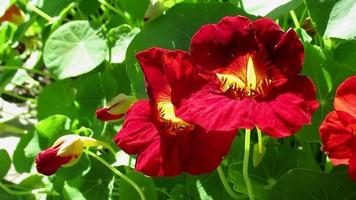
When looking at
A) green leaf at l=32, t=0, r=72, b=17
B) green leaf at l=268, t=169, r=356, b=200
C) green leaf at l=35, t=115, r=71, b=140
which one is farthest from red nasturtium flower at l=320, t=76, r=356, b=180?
green leaf at l=32, t=0, r=72, b=17

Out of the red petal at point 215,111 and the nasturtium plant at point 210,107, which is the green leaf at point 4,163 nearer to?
the nasturtium plant at point 210,107

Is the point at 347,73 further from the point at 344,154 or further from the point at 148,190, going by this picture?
the point at 148,190

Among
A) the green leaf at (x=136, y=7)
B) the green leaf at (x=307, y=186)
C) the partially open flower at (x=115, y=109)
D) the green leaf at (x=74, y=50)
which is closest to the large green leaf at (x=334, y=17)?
the green leaf at (x=307, y=186)

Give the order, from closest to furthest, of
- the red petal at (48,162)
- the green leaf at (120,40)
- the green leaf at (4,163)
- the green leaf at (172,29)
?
the red petal at (48,162), the green leaf at (172,29), the green leaf at (120,40), the green leaf at (4,163)

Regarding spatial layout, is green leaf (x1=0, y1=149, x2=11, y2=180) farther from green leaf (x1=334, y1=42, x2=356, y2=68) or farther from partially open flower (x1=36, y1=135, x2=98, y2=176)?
green leaf (x1=334, y1=42, x2=356, y2=68)

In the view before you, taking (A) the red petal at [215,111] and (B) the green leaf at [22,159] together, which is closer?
(A) the red petal at [215,111]

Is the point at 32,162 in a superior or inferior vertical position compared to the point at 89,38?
inferior

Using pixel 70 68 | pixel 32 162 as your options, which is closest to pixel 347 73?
pixel 70 68
